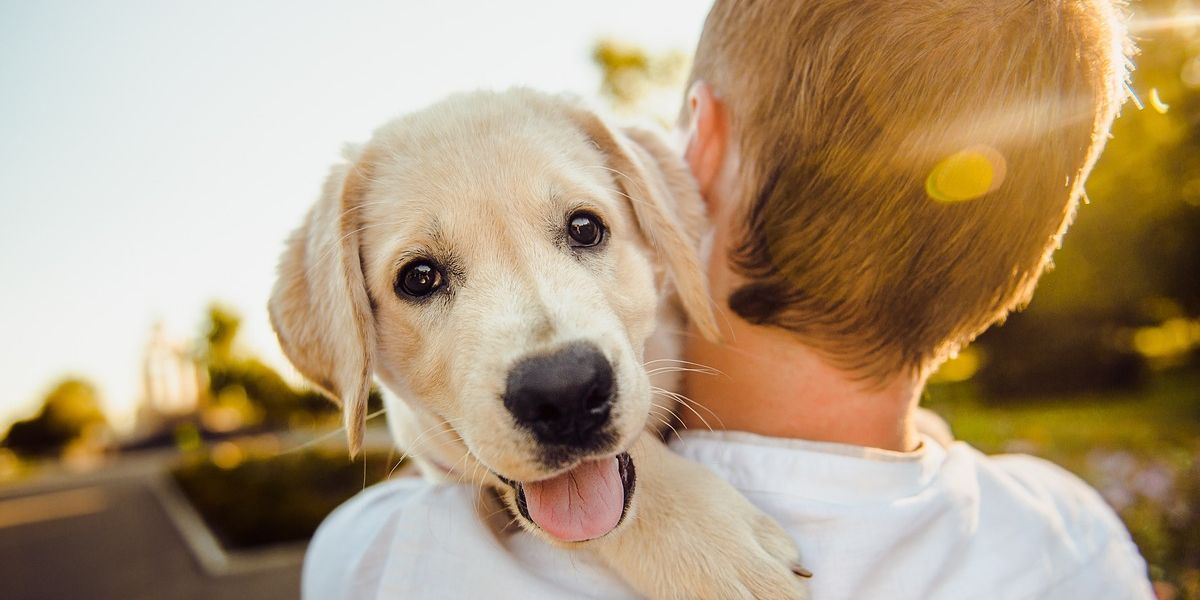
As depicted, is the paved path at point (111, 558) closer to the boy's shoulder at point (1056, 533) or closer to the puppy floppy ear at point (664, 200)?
the puppy floppy ear at point (664, 200)

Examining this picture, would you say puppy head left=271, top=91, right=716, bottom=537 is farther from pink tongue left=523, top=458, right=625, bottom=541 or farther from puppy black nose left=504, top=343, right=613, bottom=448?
pink tongue left=523, top=458, right=625, bottom=541

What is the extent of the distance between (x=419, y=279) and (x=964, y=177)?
1644 millimetres

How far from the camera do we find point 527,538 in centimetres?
223

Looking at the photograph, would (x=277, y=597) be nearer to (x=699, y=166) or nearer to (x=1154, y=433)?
(x=699, y=166)

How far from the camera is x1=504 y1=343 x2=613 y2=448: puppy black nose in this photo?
2.02 meters

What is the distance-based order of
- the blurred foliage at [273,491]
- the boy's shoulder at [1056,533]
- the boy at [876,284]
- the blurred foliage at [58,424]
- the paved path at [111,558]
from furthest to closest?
the blurred foliage at [58,424], the blurred foliage at [273,491], the paved path at [111,558], the boy's shoulder at [1056,533], the boy at [876,284]

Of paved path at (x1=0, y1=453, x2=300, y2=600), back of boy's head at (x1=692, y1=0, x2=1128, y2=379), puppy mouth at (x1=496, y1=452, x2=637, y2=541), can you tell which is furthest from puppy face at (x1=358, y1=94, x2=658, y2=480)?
paved path at (x1=0, y1=453, x2=300, y2=600)

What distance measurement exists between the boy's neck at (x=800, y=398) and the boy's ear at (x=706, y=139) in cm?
51

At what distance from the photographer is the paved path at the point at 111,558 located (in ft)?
38.4

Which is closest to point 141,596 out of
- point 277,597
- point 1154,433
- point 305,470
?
point 277,597

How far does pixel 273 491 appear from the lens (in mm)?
15164

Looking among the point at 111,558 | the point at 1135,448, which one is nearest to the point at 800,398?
the point at 1135,448

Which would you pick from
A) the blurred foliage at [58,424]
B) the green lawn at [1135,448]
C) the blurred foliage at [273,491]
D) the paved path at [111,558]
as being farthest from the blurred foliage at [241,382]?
the green lawn at [1135,448]

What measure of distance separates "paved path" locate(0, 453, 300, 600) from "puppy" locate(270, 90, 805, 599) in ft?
30.9
